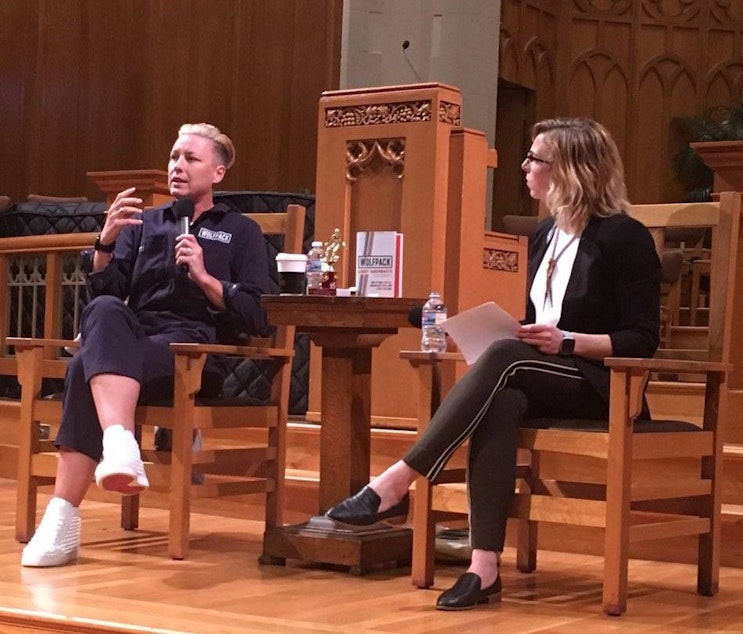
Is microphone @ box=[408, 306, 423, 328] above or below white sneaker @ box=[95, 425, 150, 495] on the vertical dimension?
above

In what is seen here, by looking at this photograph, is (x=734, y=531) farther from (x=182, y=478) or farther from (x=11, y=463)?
(x=11, y=463)

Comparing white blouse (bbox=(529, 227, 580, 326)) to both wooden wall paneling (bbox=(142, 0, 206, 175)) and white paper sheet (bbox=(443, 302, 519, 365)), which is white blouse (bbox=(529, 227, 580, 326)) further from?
wooden wall paneling (bbox=(142, 0, 206, 175))

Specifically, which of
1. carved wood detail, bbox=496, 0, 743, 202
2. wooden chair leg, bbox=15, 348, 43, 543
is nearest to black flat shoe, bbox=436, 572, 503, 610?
wooden chair leg, bbox=15, 348, 43, 543

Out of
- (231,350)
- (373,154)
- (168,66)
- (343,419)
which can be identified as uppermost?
(168,66)

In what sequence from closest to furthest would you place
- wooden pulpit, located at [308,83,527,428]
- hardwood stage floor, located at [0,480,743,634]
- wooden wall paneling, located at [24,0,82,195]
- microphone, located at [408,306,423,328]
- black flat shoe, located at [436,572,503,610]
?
1. hardwood stage floor, located at [0,480,743,634]
2. black flat shoe, located at [436,572,503,610]
3. microphone, located at [408,306,423,328]
4. wooden pulpit, located at [308,83,527,428]
5. wooden wall paneling, located at [24,0,82,195]

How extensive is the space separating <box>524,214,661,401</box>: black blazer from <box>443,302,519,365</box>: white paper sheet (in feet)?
0.60

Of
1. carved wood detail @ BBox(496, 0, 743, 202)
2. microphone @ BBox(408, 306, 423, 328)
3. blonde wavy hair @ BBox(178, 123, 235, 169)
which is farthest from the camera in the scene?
carved wood detail @ BBox(496, 0, 743, 202)

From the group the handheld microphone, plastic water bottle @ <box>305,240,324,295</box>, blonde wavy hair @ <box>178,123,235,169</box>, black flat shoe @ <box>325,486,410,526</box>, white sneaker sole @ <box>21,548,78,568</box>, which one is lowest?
white sneaker sole @ <box>21,548,78,568</box>

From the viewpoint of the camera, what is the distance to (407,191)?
162 inches

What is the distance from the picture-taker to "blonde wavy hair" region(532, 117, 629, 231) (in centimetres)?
306

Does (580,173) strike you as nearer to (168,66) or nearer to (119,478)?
(119,478)

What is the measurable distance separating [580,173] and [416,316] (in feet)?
1.65

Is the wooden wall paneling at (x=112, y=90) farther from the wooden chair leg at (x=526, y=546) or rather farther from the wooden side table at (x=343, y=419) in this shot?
the wooden chair leg at (x=526, y=546)

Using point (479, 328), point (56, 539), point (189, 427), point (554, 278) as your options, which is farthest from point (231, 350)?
point (554, 278)
